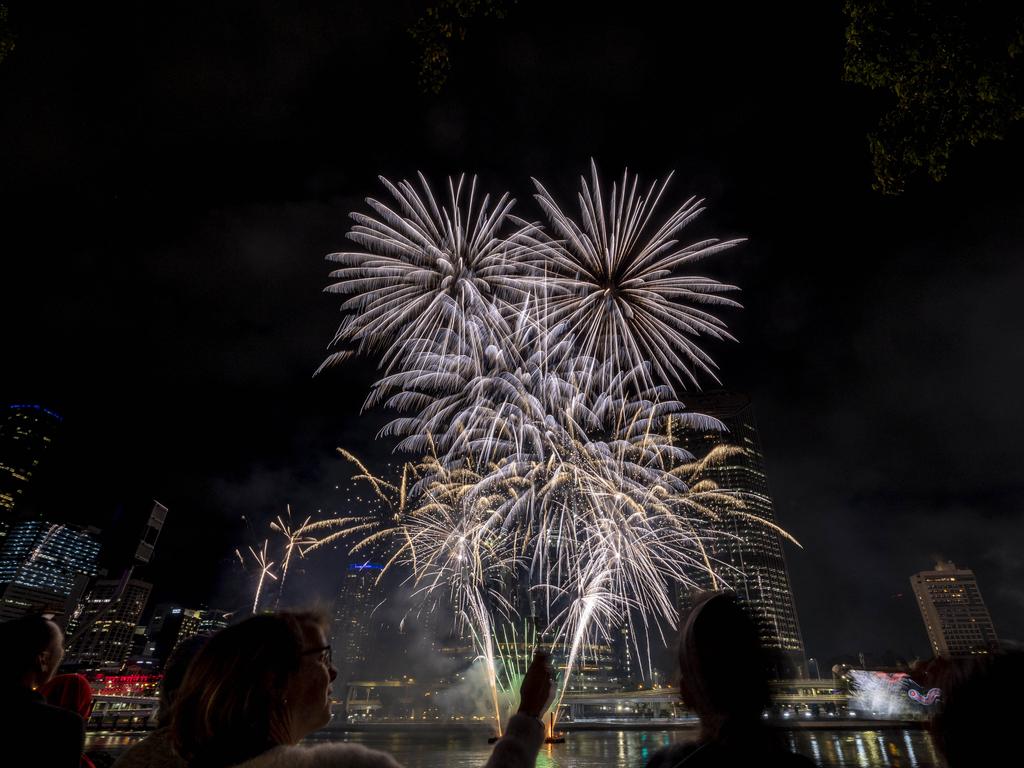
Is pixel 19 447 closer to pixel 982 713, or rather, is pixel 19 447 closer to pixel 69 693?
pixel 69 693

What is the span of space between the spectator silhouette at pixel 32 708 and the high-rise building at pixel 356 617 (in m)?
152

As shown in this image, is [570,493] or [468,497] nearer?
[570,493]

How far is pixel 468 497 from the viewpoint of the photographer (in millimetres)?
24266

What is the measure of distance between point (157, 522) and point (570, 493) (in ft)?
260

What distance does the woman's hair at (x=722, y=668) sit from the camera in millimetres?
2262

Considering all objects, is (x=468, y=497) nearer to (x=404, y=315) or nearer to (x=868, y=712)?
(x=404, y=315)

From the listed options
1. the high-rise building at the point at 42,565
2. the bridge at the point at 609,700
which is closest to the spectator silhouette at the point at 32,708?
the bridge at the point at 609,700

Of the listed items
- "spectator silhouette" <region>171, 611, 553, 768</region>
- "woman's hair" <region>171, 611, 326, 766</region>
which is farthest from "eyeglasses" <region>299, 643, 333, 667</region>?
"woman's hair" <region>171, 611, 326, 766</region>

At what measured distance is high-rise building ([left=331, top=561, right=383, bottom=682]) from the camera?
472ft

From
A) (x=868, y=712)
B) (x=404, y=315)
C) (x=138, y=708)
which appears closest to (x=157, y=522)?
(x=138, y=708)

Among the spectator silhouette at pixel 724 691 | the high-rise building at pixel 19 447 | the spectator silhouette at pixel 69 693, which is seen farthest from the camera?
the high-rise building at pixel 19 447

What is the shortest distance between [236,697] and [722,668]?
2044mm

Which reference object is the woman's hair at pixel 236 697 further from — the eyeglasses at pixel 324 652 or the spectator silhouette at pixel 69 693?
the spectator silhouette at pixel 69 693

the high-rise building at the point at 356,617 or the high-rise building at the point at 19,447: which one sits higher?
the high-rise building at the point at 19,447
